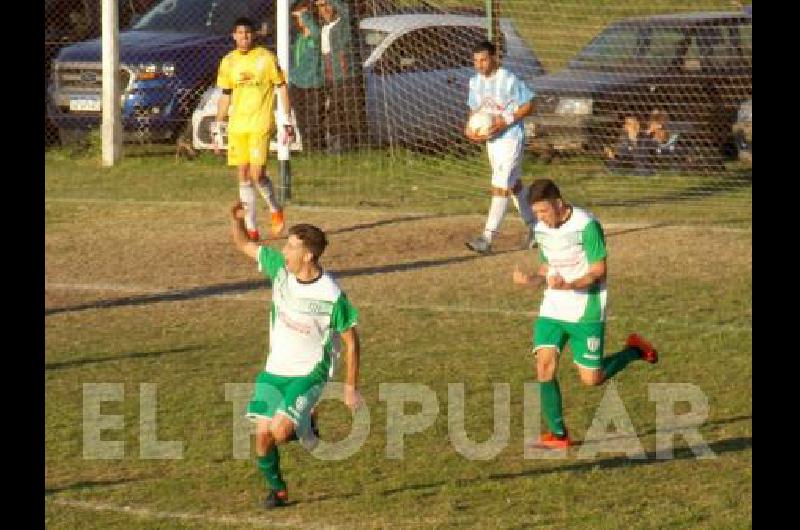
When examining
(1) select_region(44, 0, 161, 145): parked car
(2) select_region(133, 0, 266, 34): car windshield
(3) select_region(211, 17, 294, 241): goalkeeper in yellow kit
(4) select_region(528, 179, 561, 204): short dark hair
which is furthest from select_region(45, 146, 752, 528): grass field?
(1) select_region(44, 0, 161, 145): parked car

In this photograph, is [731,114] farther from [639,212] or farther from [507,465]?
[507,465]

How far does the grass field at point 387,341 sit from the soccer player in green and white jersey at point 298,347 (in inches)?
16.9

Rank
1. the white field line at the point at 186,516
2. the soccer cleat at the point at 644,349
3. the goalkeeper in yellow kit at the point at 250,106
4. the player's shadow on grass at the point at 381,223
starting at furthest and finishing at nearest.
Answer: the player's shadow on grass at the point at 381,223, the goalkeeper in yellow kit at the point at 250,106, the soccer cleat at the point at 644,349, the white field line at the point at 186,516

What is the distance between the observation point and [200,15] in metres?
26.2

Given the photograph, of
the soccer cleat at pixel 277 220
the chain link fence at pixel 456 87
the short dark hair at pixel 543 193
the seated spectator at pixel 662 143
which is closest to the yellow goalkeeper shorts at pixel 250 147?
the soccer cleat at pixel 277 220

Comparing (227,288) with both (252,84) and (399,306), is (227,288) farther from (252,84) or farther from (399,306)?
(252,84)

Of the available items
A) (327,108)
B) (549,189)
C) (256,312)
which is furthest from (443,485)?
(327,108)

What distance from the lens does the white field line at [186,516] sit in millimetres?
9461

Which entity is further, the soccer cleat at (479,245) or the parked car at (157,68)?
the parked car at (157,68)

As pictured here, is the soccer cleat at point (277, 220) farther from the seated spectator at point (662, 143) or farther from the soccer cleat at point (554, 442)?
the soccer cleat at point (554, 442)

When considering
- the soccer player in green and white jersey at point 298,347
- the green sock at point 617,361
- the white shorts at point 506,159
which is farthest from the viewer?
the white shorts at point 506,159

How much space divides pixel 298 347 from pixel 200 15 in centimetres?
1692

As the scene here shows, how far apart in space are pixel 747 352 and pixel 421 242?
A: 19.4ft

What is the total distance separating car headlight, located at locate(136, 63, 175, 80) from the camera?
977 inches
